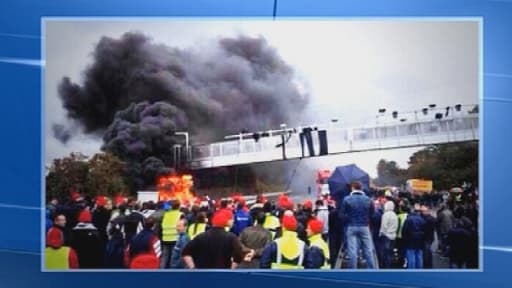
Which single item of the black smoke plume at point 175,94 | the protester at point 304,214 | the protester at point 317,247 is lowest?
the protester at point 317,247

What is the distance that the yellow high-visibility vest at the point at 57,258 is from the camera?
5062 mm

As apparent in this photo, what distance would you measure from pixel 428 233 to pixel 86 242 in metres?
2.25

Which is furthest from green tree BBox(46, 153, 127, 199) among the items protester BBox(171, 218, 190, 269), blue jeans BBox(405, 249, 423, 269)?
blue jeans BBox(405, 249, 423, 269)

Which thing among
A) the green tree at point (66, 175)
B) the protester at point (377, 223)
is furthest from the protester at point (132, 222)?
the protester at point (377, 223)

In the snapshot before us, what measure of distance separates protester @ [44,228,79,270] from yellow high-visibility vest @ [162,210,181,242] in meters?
0.61

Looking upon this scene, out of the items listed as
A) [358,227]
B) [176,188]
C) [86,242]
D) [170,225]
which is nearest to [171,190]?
[176,188]

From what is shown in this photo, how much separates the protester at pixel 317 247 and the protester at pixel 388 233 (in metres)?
0.36

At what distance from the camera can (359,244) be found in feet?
16.7

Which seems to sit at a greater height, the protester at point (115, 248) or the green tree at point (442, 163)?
the green tree at point (442, 163)

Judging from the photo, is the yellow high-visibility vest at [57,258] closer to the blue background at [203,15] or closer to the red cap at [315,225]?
the blue background at [203,15]

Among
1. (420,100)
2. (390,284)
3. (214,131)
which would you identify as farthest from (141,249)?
A: (420,100)

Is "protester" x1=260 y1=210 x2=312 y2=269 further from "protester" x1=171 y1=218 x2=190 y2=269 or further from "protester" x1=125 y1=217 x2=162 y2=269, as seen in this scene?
"protester" x1=125 y1=217 x2=162 y2=269

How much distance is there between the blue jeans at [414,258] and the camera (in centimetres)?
509

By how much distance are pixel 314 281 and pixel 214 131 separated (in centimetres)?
119
